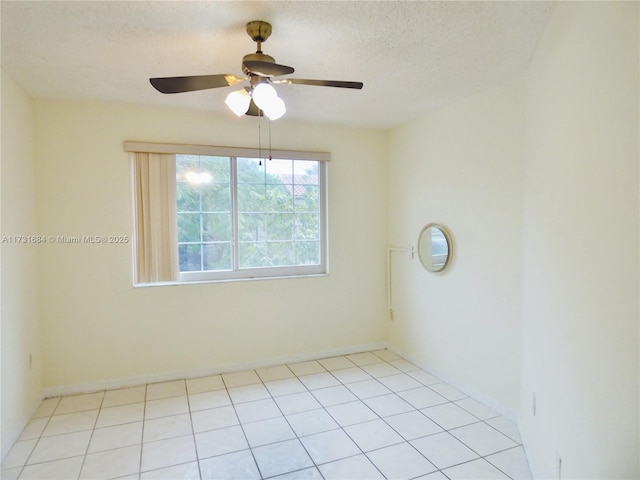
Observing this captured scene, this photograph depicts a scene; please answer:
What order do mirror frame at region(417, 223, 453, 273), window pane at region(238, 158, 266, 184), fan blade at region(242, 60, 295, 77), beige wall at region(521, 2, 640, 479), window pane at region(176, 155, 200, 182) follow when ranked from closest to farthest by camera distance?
beige wall at region(521, 2, 640, 479), fan blade at region(242, 60, 295, 77), mirror frame at region(417, 223, 453, 273), window pane at region(176, 155, 200, 182), window pane at region(238, 158, 266, 184)

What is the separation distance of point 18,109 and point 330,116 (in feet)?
7.87

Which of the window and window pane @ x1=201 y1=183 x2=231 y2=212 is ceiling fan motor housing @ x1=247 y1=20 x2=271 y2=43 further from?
window pane @ x1=201 y1=183 x2=231 y2=212

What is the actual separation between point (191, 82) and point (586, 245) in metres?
1.86

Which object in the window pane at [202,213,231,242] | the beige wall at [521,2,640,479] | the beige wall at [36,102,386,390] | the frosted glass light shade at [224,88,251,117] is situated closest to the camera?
the beige wall at [521,2,640,479]

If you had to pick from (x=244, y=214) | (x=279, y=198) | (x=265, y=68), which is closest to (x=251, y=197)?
(x=244, y=214)

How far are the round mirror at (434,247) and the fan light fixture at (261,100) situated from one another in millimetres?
1913

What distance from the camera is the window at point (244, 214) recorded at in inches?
135

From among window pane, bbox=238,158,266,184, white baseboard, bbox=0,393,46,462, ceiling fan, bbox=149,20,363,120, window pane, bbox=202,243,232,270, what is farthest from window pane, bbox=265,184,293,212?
white baseboard, bbox=0,393,46,462

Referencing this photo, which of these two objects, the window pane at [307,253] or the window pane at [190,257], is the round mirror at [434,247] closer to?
the window pane at [307,253]

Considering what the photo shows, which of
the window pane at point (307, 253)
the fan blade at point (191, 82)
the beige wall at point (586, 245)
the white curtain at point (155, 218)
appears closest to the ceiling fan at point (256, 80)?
the fan blade at point (191, 82)

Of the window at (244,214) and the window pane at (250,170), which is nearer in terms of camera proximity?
the window at (244,214)

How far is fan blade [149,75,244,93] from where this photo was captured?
181 centimetres

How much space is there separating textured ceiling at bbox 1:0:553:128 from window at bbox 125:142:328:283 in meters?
0.74

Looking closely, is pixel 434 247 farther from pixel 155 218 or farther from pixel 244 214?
pixel 155 218
